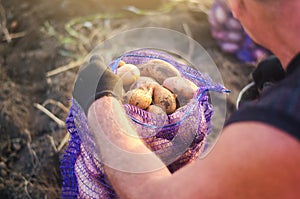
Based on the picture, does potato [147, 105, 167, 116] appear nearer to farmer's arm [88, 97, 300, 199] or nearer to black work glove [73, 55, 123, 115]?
black work glove [73, 55, 123, 115]

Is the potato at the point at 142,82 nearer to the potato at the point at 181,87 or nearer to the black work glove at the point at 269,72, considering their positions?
the potato at the point at 181,87

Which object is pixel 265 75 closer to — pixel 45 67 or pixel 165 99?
pixel 165 99

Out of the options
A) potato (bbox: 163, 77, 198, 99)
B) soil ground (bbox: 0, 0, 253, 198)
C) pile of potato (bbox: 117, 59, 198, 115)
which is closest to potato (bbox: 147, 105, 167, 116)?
pile of potato (bbox: 117, 59, 198, 115)

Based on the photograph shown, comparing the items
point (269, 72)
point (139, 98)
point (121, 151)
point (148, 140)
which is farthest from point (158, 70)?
point (269, 72)

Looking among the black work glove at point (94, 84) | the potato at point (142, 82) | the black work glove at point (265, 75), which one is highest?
the black work glove at point (94, 84)

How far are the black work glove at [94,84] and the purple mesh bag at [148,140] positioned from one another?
→ 5 cm

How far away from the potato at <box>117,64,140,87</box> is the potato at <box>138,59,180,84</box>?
75 millimetres

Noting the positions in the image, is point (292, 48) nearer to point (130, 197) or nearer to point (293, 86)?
point (293, 86)

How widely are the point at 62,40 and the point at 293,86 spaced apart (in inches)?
87.3

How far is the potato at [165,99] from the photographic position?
1493mm

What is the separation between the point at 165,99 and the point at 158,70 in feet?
0.54

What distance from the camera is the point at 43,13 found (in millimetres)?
3084

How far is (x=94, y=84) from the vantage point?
4.25 feet

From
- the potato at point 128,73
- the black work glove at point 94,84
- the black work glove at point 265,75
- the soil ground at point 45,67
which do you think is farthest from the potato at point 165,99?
the soil ground at point 45,67
